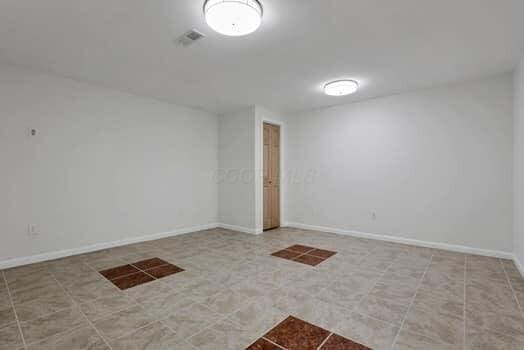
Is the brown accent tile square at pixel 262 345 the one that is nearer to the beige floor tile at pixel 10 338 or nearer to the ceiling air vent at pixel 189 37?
the beige floor tile at pixel 10 338

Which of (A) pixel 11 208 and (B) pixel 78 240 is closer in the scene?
(A) pixel 11 208

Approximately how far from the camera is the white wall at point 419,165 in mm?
3488

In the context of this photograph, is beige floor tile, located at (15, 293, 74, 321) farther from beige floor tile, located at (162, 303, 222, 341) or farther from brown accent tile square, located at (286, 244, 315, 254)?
brown accent tile square, located at (286, 244, 315, 254)

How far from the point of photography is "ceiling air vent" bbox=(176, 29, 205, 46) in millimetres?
2441

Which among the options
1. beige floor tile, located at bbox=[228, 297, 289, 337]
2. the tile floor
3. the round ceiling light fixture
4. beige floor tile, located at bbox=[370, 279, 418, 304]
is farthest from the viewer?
the round ceiling light fixture

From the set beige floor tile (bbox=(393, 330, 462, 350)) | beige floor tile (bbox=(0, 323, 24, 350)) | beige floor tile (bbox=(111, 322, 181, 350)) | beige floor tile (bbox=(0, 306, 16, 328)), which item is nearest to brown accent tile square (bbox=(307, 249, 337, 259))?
beige floor tile (bbox=(393, 330, 462, 350))

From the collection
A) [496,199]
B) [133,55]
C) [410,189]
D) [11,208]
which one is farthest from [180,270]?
[496,199]

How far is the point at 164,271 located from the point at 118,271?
56cm

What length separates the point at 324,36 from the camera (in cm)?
250

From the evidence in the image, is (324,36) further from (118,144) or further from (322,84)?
(118,144)

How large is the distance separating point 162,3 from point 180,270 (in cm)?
280

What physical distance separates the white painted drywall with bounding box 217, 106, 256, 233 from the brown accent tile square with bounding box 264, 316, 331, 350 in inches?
123

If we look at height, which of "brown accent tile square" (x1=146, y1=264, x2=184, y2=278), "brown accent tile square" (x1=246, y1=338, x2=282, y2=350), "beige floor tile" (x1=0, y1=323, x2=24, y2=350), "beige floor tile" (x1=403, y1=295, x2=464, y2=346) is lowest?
"beige floor tile" (x1=403, y1=295, x2=464, y2=346)

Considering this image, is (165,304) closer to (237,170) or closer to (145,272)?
(145,272)
